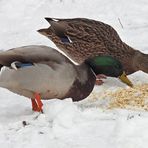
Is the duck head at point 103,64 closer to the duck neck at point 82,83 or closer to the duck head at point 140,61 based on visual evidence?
the duck neck at point 82,83

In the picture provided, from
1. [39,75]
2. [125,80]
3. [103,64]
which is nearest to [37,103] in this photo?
[39,75]

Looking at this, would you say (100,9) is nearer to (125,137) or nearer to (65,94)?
(65,94)

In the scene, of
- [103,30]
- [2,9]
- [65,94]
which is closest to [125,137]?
[65,94]

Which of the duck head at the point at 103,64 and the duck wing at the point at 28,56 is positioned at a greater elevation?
the duck wing at the point at 28,56

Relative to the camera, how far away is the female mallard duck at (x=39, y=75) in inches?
216

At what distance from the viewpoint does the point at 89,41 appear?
23.6 feet

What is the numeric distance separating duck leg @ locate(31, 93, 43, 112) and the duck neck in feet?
0.93

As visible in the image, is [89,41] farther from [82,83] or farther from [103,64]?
[82,83]

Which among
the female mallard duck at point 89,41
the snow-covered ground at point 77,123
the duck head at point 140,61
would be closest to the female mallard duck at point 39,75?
the snow-covered ground at point 77,123

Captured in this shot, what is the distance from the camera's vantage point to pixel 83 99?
19.7ft

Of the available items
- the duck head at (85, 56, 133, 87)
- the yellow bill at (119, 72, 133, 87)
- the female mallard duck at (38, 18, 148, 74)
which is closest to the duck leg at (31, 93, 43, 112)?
the duck head at (85, 56, 133, 87)

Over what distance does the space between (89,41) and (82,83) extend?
4.89 ft

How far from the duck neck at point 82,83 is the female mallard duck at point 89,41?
46.9 inches

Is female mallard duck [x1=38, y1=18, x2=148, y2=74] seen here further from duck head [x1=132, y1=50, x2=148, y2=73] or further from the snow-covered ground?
the snow-covered ground
